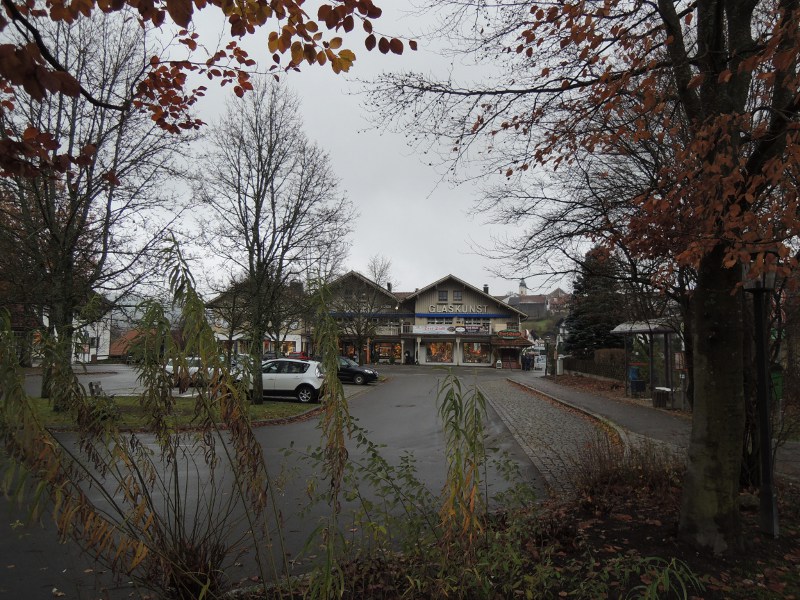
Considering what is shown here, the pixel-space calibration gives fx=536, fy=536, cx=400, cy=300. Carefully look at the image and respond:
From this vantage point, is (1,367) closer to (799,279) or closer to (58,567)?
(58,567)

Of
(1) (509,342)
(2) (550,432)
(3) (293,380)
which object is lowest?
(2) (550,432)

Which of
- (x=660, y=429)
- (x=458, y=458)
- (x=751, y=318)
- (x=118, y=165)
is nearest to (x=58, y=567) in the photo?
(x=458, y=458)

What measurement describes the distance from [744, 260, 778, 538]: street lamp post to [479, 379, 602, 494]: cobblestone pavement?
204cm

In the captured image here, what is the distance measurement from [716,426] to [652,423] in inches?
388

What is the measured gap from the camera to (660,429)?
12.1m

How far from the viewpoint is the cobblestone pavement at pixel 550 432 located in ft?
26.9

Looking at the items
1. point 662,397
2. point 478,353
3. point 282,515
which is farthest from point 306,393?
point 478,353

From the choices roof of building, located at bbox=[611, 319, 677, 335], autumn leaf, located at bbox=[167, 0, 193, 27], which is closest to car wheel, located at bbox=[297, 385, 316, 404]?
roof of building, located at bbox=[611, 319, 677, 335]

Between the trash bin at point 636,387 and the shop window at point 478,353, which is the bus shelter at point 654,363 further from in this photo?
the shop window at point 478,353

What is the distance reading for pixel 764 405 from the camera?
4926 mm

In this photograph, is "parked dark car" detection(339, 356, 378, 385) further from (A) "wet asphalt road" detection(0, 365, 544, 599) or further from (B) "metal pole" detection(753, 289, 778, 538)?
(B) "metal pole" detection(753, 289, 778, 538)

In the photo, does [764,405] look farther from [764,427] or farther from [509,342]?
[509,342]

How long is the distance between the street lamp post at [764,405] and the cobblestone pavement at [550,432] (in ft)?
6.69

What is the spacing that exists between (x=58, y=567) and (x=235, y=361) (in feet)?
10.1
